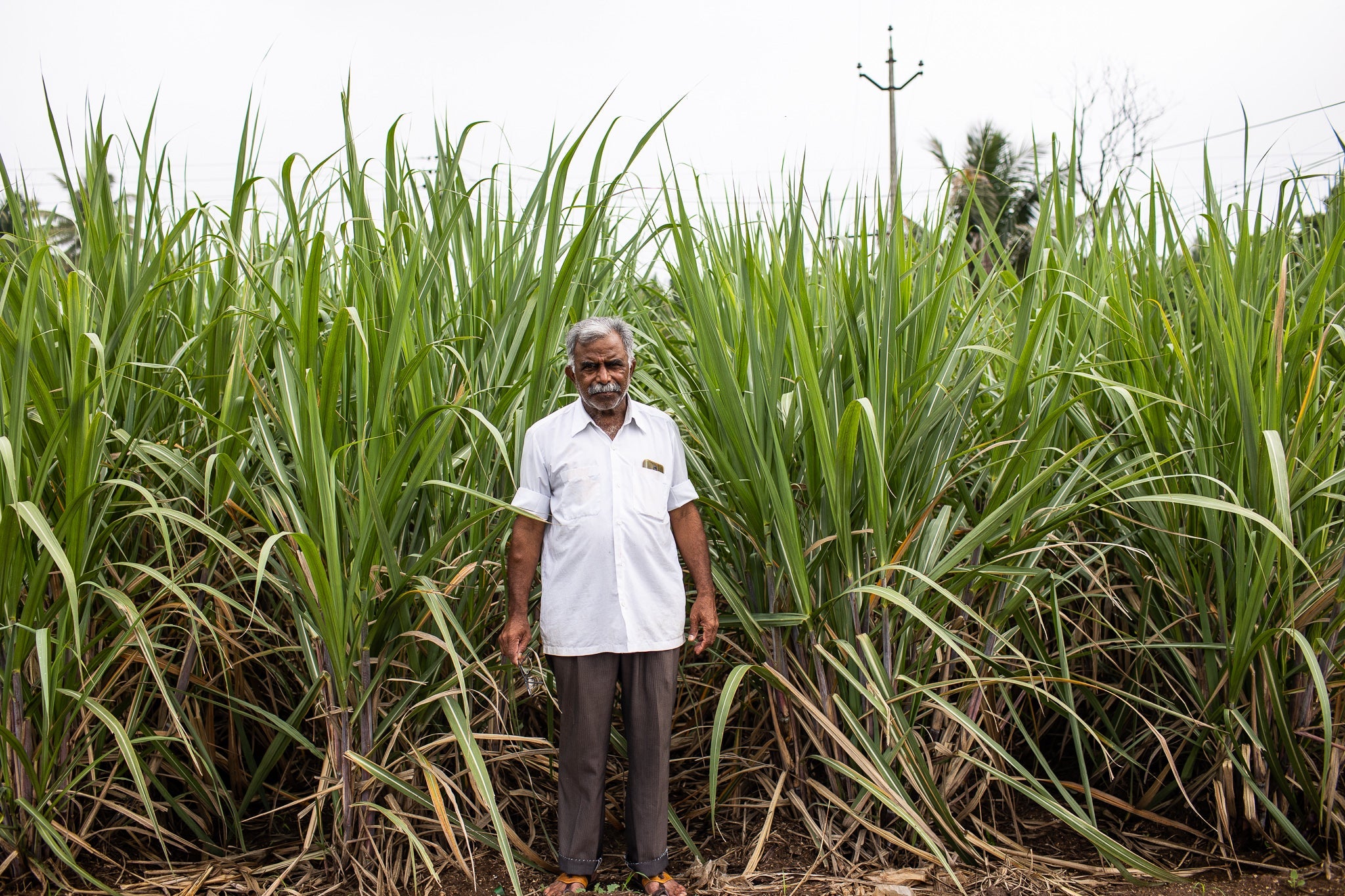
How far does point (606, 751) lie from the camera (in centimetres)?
210

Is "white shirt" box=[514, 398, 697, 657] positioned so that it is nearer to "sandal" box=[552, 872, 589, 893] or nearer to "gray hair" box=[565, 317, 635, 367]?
"gray hair" box=[565, 317, 635, 367]

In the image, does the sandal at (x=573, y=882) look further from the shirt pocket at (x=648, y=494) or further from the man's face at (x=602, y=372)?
the man's face at (x=602, y=372)

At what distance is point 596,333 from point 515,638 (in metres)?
0.67

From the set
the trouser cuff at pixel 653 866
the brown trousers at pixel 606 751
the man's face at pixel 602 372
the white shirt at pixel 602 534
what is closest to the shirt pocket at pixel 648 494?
the white shirt at pixel 602 534

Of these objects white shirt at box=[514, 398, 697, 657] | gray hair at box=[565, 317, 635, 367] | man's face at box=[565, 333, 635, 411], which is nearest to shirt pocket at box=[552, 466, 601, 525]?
white shirt at box=[514, 398, 697, 657]

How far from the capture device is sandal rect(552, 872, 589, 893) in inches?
80.1

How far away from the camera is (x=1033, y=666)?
2371 millimetres

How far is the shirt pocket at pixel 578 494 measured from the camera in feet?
6.87

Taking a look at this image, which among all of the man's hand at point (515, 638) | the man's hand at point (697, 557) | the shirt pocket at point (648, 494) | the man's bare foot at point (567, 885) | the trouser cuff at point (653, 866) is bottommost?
the man's bare foot at point (567, 885)

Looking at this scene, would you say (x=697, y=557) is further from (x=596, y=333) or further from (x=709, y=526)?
(x=596, y=333)

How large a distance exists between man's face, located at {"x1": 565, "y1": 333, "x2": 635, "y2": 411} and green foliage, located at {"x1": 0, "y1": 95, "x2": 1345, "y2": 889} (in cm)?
16

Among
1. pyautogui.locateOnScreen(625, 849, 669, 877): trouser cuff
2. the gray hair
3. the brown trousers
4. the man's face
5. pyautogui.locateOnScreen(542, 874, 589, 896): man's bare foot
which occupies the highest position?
the gray hair

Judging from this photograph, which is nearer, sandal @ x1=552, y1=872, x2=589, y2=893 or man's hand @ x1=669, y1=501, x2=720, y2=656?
sandal @ x1=552, y1=872, x2=589, y2=893

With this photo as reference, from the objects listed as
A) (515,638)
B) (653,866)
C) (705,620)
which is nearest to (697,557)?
(705,620)
